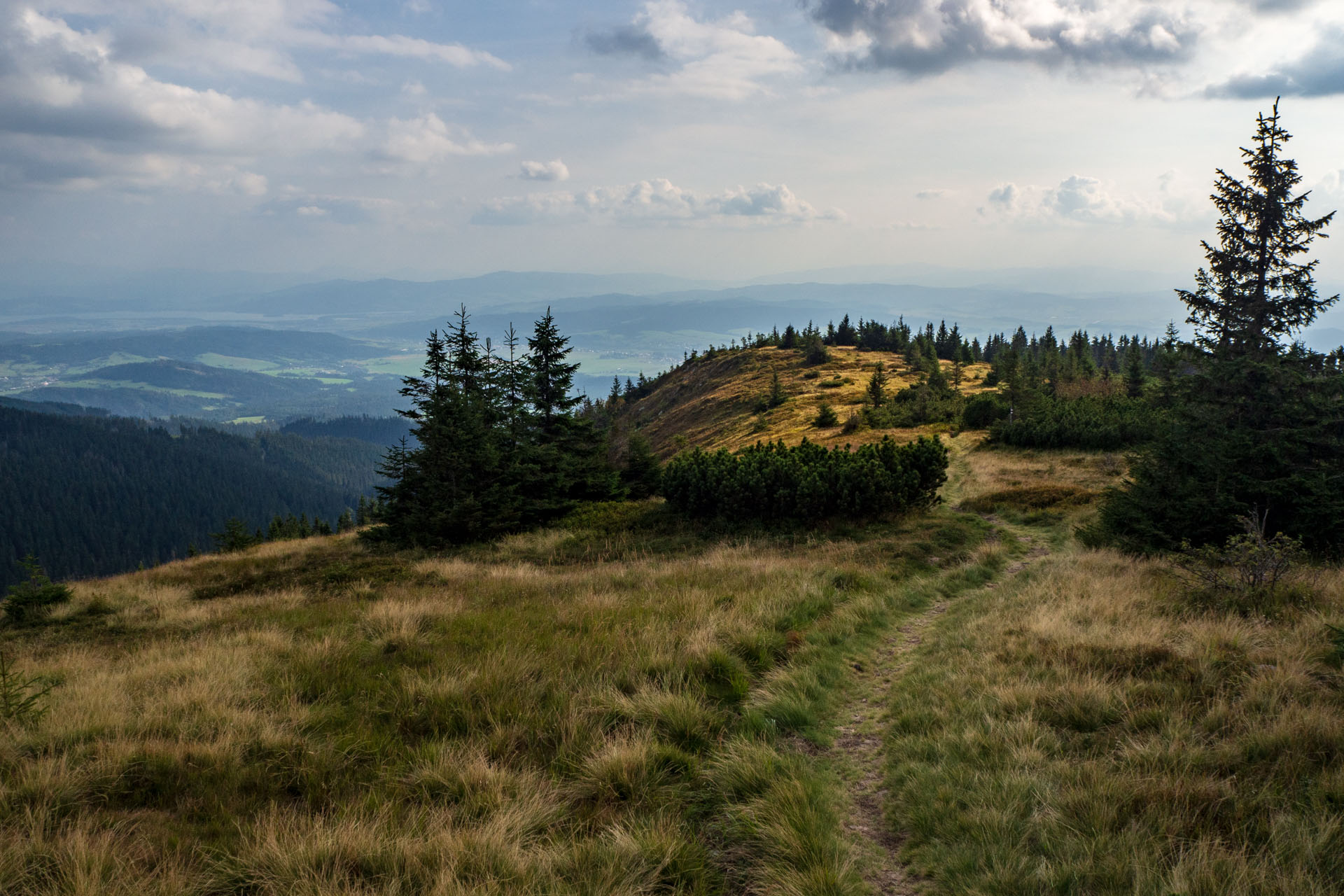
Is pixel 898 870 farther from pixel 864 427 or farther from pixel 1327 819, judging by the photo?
pixel 864 427

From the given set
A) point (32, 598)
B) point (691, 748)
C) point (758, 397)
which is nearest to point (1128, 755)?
point (691, 748)

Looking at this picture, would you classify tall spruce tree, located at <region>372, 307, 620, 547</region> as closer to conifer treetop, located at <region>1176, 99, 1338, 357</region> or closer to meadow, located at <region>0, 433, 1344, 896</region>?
meadow, located at <region>0, 433, 1344, 896</region>

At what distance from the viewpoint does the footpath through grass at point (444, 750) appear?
3738 millimetres

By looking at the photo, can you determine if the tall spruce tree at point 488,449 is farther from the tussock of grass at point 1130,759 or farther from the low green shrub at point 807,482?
the tussock of grass at point 1130,759

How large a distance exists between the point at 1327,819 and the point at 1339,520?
11.7m

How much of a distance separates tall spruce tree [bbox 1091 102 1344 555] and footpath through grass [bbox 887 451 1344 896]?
17.8 ft

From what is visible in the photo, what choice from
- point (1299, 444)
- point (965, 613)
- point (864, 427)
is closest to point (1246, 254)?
point (1299, 444)

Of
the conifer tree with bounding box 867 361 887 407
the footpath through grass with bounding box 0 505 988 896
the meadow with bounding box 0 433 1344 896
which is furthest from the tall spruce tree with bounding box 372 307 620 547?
the conifer tree with bounding box 867 361 887 407

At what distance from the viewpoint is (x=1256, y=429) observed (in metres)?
13.0

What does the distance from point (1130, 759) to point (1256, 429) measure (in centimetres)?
1243

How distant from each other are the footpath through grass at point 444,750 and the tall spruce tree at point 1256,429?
832 cm

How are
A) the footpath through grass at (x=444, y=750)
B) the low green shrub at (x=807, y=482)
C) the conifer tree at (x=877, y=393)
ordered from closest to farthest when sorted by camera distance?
the footpath through grass at (x=444, y=750) < the low green shrub at (x=807, y=482) < the conifer tree at (x=877, y=393)

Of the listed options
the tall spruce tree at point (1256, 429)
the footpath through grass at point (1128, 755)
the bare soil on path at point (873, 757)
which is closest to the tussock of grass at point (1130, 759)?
the footpath through grass at point (1128, 755)

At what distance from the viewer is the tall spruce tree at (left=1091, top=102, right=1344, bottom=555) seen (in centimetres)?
1223
